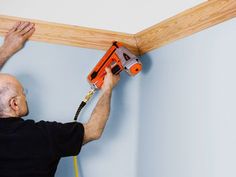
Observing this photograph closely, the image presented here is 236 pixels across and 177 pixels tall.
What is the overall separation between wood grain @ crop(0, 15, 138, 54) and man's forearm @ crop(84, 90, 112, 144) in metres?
0.27

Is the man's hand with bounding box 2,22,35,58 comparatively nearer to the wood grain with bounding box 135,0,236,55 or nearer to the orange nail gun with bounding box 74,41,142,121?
the orange nail gun with bounding box 74,41,142,121

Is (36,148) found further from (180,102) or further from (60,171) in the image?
(180,102)

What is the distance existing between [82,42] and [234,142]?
31.0 inches

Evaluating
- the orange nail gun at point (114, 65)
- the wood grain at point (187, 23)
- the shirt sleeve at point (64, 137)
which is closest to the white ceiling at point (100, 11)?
the wood grain at point (187, 23)

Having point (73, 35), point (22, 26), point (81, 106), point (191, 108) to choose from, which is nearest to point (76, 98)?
point (81, 106)

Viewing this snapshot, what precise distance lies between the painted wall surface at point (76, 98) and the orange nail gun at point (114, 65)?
0.07 m

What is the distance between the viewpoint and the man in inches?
46.3

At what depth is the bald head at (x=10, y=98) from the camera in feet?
4.20

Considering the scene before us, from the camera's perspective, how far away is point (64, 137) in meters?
1.23

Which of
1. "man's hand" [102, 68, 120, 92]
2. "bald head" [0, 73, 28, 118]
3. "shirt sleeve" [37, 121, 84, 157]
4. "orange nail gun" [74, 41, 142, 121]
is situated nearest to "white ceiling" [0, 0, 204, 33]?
"orange nail gun" [74, 41, 142, 121]

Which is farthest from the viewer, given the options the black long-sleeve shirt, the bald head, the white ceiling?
the white ceiling

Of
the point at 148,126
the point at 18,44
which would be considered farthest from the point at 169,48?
the point at 18,44

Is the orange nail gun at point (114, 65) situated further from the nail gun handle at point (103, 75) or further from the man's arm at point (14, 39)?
the man's arm at point (14, 39)

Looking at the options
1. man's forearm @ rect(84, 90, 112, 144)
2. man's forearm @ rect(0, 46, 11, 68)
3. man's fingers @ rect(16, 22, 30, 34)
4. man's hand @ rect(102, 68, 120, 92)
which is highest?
man's fingers @ rect(16, 22, 30, 34)
